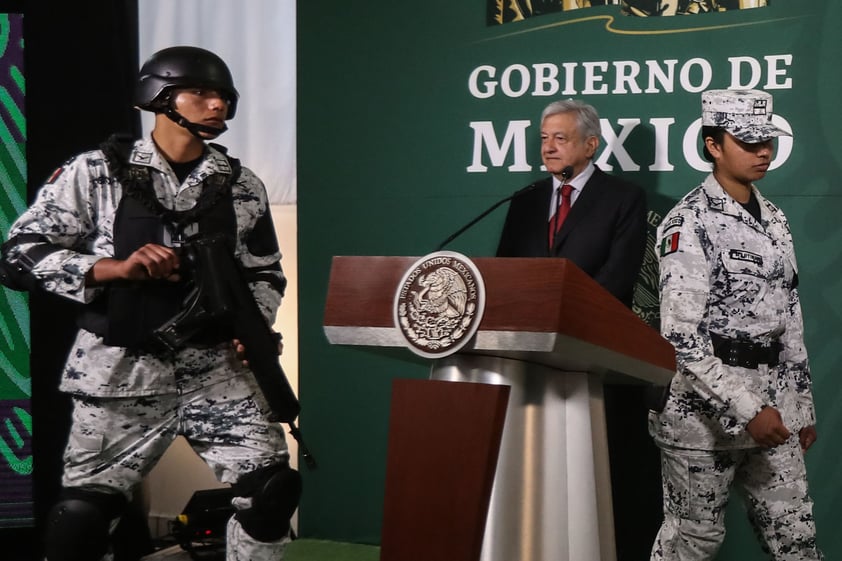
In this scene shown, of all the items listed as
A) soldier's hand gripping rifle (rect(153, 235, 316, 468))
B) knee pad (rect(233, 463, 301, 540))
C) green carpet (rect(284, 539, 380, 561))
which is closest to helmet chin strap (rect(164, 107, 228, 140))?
soldier's hand gripping rifle (rect(153, 235, 316, 468))

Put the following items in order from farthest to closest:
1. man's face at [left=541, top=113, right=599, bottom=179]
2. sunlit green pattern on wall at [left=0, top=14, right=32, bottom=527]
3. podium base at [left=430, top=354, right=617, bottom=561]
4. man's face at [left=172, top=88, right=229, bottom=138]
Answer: sunlit green pattern on wall at [left=0, top=14, right=32, bottom=527] → man's face at [left=541, top=113, right=599, bottom=179] → man's face at [left=172, top=88, right=229, bottom=138] → podium base at [left=430, top=354, right=617, bottom=561]

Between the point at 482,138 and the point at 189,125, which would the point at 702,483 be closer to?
the point at 482,138

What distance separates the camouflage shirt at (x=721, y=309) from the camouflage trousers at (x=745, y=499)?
2.8 inches

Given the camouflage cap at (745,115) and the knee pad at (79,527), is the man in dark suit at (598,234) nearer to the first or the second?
the camouflage cap at (745,115)

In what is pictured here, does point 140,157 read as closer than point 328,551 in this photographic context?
Yes

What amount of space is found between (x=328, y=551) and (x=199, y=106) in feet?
6.78

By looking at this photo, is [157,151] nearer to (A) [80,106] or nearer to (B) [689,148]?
(A) [80,106]

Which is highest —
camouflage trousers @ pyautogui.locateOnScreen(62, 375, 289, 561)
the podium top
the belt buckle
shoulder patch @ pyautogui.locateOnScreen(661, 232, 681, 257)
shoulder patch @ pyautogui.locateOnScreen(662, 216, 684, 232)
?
shoulder patch @ pyautogui.locateOnScreen(662, 216, 684, 232)

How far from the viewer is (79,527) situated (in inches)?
111

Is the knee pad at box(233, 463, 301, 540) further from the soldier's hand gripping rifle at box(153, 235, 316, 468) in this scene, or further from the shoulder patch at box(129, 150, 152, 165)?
the shoulder patch at box(129, 150, 152, 165)

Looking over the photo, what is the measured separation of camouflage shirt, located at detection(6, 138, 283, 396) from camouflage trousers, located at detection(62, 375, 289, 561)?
0.05 metres

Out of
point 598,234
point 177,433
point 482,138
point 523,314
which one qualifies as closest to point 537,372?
point 523,314

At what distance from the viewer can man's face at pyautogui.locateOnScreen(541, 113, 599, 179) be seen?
3.71 m

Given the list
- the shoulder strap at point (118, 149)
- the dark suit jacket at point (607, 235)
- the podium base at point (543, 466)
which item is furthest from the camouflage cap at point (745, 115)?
the shoulder strap at point (118, 149)
